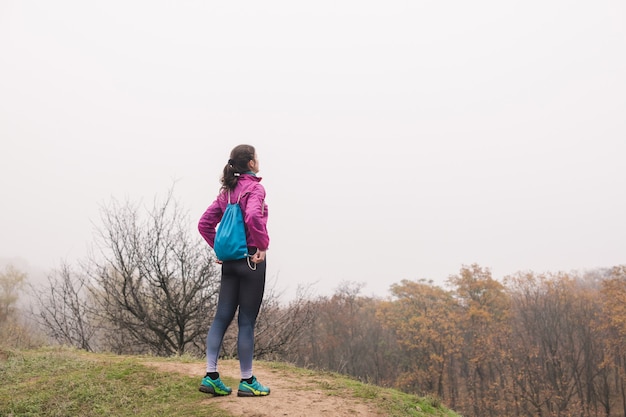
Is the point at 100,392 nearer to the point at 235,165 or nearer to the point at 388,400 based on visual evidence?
the point at 235,165

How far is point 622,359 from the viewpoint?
108ft

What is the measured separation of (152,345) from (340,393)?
26.9 ft

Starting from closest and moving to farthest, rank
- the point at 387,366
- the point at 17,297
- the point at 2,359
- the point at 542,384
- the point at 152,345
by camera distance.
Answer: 1. the point at 2,359
2. the point at 152,345
3. the point at 542,384
4. the point at 17,297
5. the point at 387,366

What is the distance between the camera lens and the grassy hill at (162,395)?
3.63 m

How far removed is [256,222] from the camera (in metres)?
3.69

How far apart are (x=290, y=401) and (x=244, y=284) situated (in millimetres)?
1172

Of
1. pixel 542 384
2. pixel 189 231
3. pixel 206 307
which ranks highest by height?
pixel 189 231

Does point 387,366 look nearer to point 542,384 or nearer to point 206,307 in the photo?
point 542,384

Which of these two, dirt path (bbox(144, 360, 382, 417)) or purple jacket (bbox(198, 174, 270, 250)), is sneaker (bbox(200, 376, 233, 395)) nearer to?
dirt path (bbox(144, 360, 382, 417))

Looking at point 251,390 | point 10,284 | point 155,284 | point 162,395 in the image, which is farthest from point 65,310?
point 10,284

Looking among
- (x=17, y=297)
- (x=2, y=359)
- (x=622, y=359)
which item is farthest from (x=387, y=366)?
(x=2, y=359)

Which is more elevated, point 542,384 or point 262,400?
point 262,400

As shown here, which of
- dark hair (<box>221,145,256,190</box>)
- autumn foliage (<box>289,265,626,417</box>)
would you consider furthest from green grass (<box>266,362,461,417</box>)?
autumn foliage (<box>289,265,626,417</box>)

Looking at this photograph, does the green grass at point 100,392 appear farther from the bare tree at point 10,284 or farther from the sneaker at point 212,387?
the bare tree at point 10,284
